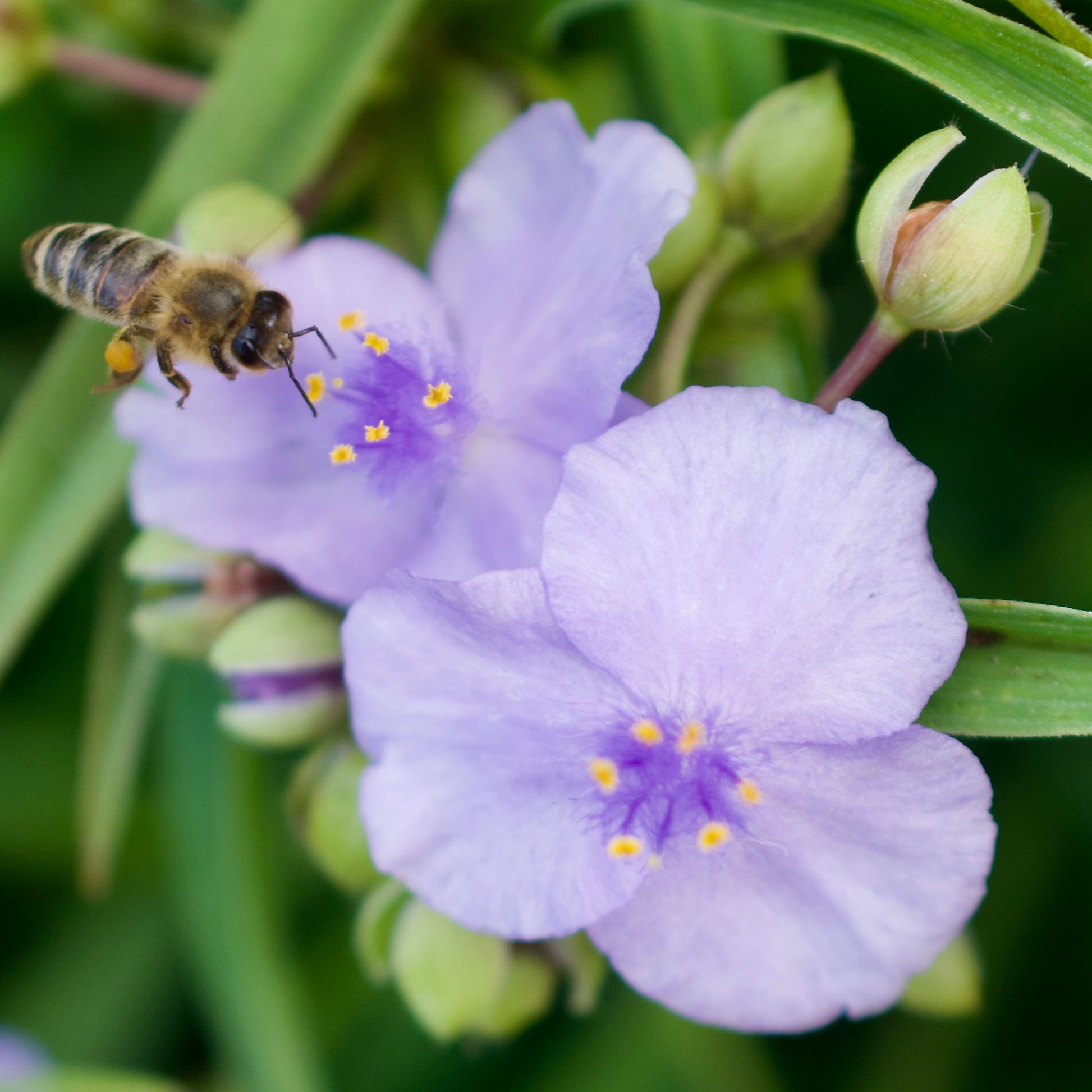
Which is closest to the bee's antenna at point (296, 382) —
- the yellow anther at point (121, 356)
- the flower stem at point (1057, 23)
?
the yellow anther at point (121, 356)

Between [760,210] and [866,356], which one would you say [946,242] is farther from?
[760,210]

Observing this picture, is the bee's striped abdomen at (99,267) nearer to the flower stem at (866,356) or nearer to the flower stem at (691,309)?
the flower stem at (691,309)

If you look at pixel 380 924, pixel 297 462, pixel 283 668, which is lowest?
pixel 380 924

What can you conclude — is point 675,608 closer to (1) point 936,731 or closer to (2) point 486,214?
(1) point 936,731

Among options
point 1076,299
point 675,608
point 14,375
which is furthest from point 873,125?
point 14,375

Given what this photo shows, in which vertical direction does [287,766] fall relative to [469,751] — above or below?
below

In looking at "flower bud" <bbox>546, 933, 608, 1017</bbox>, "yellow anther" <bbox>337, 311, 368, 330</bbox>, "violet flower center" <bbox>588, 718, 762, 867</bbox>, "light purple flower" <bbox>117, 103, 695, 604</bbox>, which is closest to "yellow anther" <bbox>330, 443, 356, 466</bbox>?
"light purple flower" <bbox>117, 103, 695, 604</bbox>

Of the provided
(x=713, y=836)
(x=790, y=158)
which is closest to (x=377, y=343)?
(x=790, y=158)
